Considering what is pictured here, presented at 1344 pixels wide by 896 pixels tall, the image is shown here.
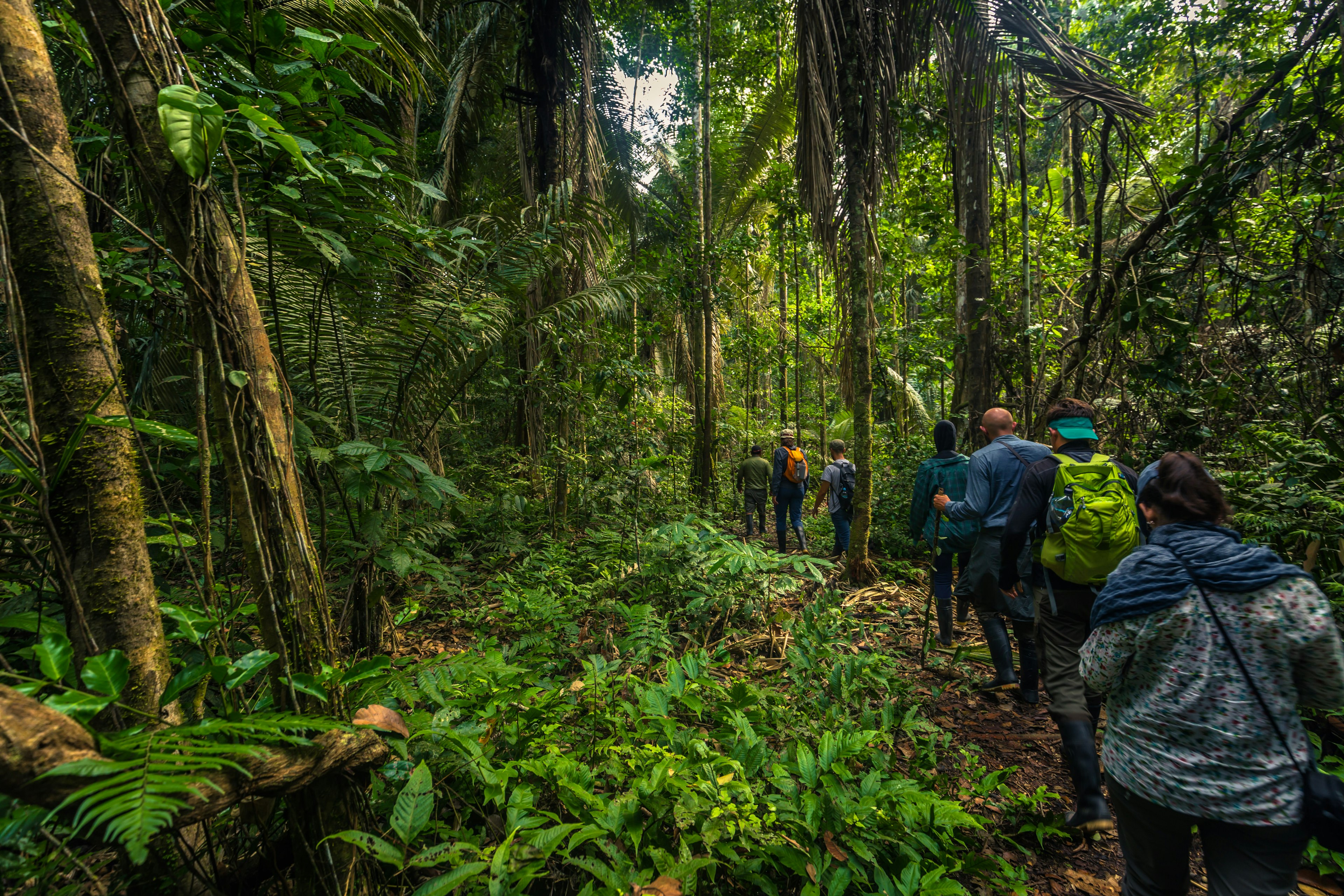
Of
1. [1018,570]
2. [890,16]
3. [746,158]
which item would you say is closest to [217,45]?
[1018,570]

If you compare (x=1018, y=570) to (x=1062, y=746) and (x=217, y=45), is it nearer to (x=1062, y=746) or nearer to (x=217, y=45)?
(x=1062, y=746)

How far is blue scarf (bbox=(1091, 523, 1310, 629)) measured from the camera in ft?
4.99

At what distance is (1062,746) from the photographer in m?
2.71

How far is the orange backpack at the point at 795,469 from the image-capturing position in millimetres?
7316

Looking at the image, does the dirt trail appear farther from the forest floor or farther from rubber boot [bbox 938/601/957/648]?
rubber boot [bbox 938/601/957/648]

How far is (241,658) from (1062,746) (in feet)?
11.2

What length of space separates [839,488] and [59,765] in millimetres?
6561

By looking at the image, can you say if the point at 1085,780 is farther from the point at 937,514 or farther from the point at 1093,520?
the point at 937,514

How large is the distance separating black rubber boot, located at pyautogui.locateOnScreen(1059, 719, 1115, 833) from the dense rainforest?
190 millimetres

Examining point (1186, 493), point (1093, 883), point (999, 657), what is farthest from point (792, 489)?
point (1186, 493)

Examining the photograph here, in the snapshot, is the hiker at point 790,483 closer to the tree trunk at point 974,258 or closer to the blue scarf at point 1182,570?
the tree trunk at point 974,258

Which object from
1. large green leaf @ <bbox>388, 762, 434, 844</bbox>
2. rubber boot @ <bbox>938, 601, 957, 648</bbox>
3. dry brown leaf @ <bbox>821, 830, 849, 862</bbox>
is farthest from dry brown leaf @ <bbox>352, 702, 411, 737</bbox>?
rubber boot @ <bbox>938, 601, 957, 648</bbox>

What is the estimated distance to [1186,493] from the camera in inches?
66.6

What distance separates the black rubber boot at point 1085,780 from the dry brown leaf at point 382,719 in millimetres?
2741
